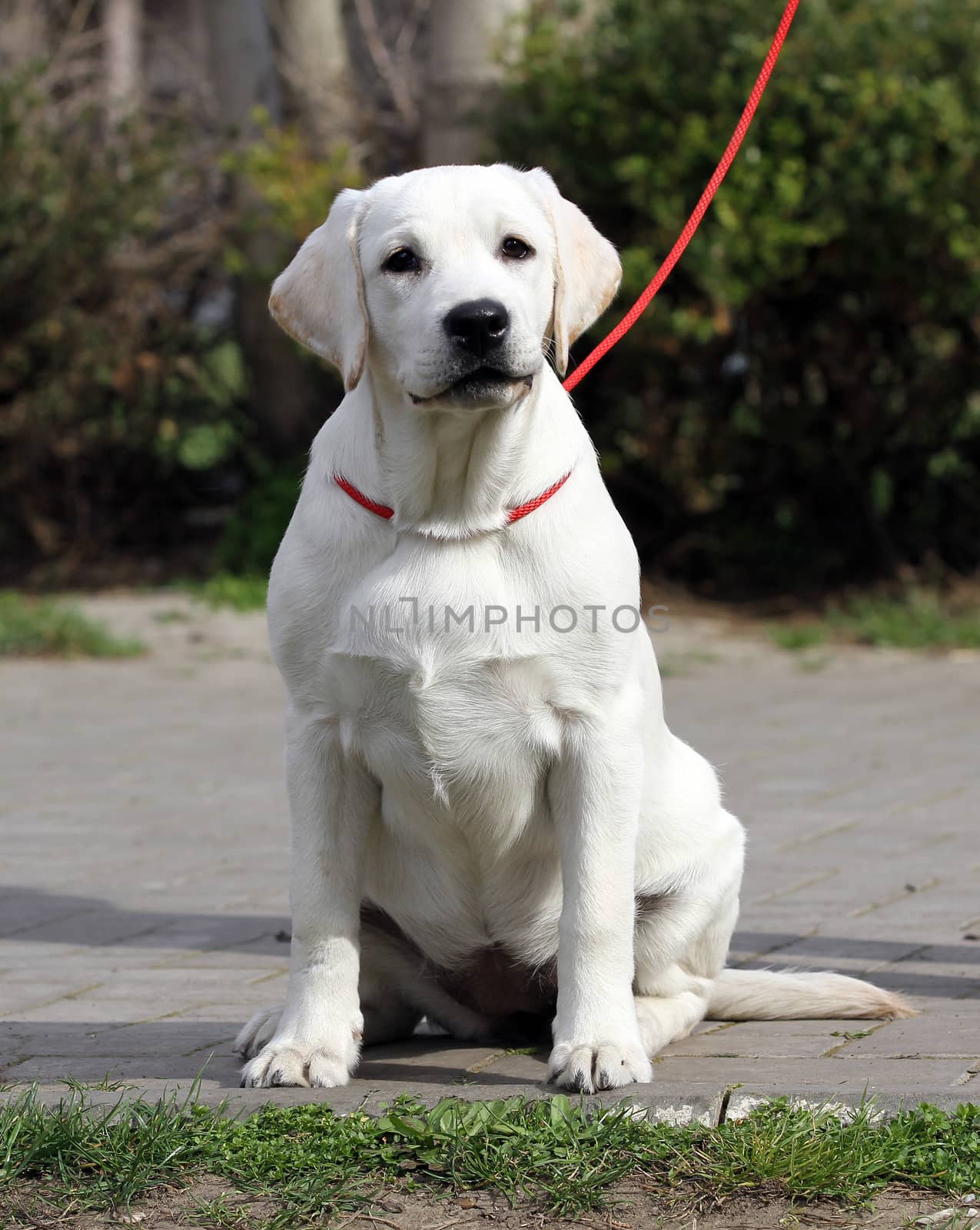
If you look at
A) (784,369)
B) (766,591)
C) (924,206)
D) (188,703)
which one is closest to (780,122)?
(924,206)

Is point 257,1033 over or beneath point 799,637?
over

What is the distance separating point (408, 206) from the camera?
3.31 m

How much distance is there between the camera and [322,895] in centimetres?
334

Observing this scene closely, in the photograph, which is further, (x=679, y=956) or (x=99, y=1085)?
(x=679, y=956)

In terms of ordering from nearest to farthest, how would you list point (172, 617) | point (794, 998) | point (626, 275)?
point (794, 998) < point (626, 275) < point (172, 617)

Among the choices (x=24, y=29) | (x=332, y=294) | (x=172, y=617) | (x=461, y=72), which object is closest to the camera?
(x=332, y=294)

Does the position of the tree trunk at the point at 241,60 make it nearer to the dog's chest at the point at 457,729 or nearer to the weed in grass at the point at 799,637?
the weed in grass at the point at 799,637

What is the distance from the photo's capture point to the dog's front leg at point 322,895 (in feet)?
10.9

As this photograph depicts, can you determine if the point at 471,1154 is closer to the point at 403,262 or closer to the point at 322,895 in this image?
the point at 322,895

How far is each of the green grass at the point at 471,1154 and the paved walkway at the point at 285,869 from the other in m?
0.15

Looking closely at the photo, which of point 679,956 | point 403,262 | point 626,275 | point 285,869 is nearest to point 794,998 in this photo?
point 679,956

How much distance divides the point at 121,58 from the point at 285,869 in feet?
36.9

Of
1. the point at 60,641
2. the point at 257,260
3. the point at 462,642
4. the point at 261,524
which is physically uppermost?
the point at 257,260

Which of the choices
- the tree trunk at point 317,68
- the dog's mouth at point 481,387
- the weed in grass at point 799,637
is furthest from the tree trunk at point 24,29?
the dog's mouth at point 481,387
